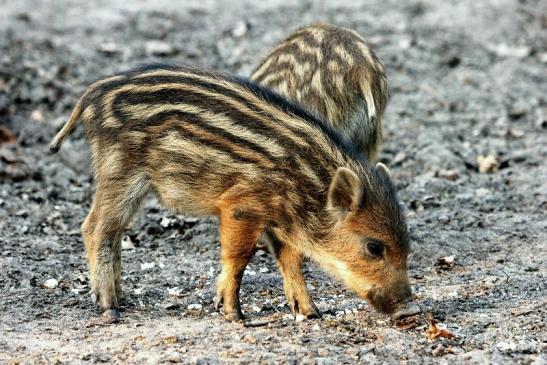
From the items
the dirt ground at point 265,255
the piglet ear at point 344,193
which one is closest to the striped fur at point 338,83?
the dirt ground at point 265,255

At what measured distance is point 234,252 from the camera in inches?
223

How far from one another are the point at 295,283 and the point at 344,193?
2.06 feet

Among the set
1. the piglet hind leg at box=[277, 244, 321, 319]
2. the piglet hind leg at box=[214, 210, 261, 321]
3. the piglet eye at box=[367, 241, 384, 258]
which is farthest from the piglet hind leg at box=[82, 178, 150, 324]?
the piglet eye at box=[367, 241, 384, 258]

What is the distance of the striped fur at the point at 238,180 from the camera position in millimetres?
5633

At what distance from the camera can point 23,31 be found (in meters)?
10.8

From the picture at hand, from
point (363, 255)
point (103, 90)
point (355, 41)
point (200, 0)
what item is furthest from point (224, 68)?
point (363, 255)

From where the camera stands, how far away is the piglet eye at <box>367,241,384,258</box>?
5630 millimetres

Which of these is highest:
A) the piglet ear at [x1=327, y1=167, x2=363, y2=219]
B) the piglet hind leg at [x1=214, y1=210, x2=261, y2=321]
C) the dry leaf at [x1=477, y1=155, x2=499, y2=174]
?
the piglet ear at [x1=327, y1=167, x2=363, y2=219]

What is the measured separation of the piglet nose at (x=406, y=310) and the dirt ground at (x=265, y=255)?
0.26ft

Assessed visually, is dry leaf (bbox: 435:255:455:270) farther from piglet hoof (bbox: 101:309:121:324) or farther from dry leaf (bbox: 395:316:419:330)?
piglet hoof (bbox: 101:309:121:324)

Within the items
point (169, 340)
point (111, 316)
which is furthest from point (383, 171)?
point (111, 316)

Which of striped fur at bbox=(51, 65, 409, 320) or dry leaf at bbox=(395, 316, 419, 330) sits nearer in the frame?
dry leaf at bbox=(395, 316, 419, 330)

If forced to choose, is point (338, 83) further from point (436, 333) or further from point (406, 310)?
point (436, 333)

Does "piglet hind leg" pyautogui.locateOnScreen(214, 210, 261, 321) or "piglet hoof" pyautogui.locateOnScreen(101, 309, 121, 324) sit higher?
"piglet hind leg" pyautogui.locateOnScreen(214, 210, 261, 321)
